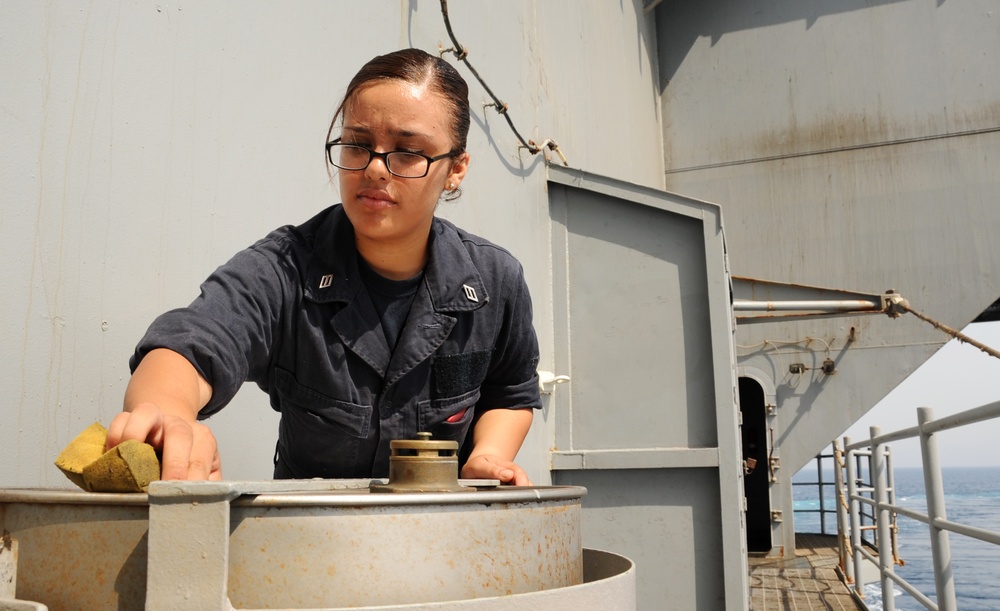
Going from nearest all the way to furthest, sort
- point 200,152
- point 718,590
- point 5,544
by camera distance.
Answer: point 5,544
point 200,152
point 718,590

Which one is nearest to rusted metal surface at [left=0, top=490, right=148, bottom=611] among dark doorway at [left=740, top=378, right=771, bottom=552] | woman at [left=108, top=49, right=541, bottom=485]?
woman at [left=108, top=49, right=541, bottom=485]

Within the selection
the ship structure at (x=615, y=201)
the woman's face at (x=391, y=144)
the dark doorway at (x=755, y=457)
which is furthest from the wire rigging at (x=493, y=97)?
the dark doorway at (x=755, y=457)

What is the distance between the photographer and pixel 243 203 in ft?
5.96

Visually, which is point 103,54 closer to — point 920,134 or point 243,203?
point 243,203

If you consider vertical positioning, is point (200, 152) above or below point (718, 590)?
above

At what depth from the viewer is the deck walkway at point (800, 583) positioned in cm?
668

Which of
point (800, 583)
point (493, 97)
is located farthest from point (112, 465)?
point (800, 583)

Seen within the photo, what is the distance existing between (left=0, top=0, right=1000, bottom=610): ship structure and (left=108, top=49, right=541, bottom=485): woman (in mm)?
335

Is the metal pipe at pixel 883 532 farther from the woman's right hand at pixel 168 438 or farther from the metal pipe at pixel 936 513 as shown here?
the woman's right hand at pixel 168 438

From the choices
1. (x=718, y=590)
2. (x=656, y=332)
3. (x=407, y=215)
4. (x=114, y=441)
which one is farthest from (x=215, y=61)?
(x=718, y=590)

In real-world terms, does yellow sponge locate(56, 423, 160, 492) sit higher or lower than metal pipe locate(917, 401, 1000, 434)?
lower

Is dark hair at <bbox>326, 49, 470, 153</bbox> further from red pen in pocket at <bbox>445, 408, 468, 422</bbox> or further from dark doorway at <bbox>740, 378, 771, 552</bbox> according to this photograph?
dark doorway at <bbox>740, 378, 771, 552</bbox>

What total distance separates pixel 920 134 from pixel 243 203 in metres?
9.38

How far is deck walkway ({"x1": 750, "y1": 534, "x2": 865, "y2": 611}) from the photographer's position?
668 cm
